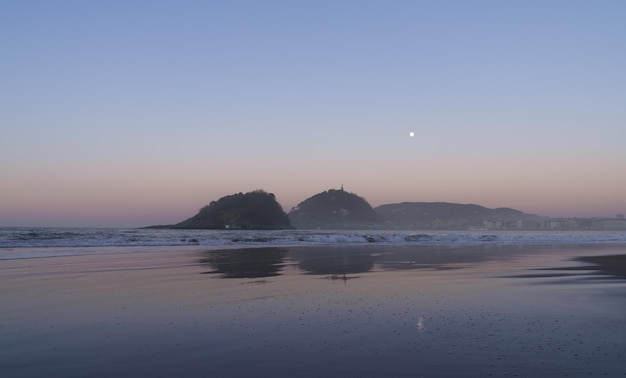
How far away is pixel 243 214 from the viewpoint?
172750mm

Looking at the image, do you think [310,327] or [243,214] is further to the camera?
[243,214]

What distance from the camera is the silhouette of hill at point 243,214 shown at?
546 ft

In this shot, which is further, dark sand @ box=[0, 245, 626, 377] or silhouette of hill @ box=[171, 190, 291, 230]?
silhouette of hill @ box=[171, 190, 291, 230]

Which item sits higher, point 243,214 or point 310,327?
point 243,214

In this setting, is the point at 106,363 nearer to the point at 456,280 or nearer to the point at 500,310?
the point at 500,310

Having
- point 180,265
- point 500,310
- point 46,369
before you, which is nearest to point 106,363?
point 46,369

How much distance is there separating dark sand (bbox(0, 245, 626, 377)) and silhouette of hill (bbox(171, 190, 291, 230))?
483ft

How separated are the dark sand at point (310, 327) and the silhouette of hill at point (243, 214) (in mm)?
147194

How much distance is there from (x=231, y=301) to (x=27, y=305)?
4.91 m

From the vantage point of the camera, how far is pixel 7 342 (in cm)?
809

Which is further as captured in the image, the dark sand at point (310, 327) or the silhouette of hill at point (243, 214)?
the silhouette of hill at point (243, 214)

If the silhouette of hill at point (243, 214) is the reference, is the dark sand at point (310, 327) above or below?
below

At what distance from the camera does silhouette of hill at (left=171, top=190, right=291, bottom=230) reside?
546ft

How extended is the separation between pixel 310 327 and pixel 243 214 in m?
166
